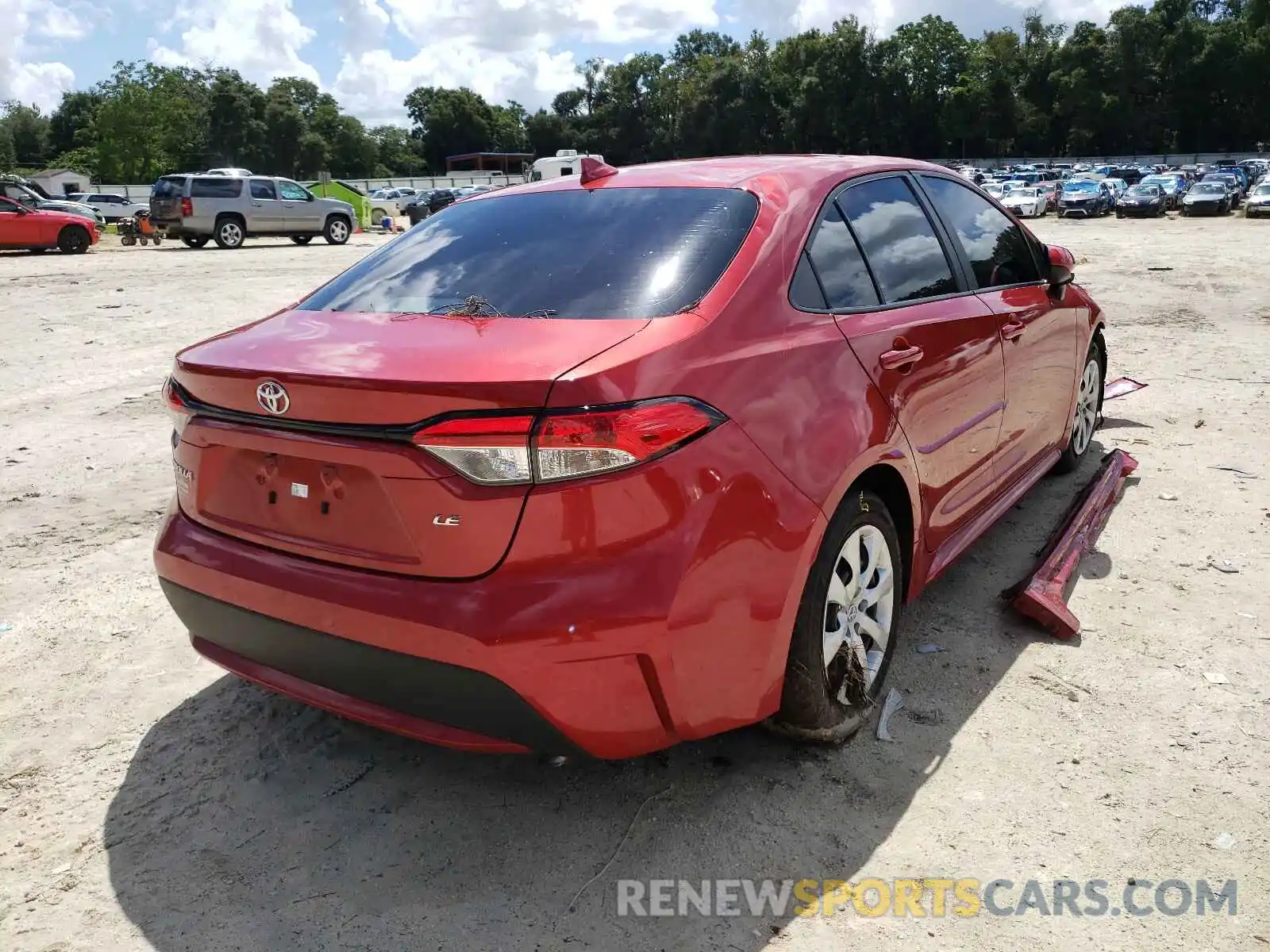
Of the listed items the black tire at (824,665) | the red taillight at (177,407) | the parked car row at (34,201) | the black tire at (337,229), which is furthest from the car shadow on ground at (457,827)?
the black tire at (337,229)

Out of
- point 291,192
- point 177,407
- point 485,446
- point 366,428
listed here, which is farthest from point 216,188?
point 485,446

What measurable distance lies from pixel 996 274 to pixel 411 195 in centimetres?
5542

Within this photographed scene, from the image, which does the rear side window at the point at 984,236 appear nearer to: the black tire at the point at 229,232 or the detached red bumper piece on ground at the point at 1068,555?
the detached red bumper piece on ground at the point at 1068,555

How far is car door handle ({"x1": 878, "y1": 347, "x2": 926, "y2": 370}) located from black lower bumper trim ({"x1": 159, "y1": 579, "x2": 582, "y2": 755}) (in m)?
1.47

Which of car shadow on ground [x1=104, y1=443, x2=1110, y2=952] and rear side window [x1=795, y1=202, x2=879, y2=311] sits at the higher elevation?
rear side window [x1=795, y1=202, x2=879, y2=311]

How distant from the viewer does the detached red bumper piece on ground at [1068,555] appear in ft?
11.9

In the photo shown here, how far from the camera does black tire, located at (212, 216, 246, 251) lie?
23.8 m

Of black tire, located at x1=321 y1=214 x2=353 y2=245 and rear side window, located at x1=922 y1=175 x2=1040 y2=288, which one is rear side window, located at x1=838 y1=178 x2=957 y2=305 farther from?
black tire, located at x1=321 y1=214 x2=353 y2=245

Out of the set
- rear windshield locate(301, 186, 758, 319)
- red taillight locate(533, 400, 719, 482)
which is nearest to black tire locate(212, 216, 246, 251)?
rear windshield locate(301, 186, 758, 319)

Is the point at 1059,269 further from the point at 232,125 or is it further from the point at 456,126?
the point at 456,126

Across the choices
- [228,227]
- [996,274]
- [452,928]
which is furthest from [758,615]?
[228,227]

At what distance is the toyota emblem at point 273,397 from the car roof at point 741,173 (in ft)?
4.48

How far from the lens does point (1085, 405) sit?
213 inches

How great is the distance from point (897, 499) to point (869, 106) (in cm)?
10078
